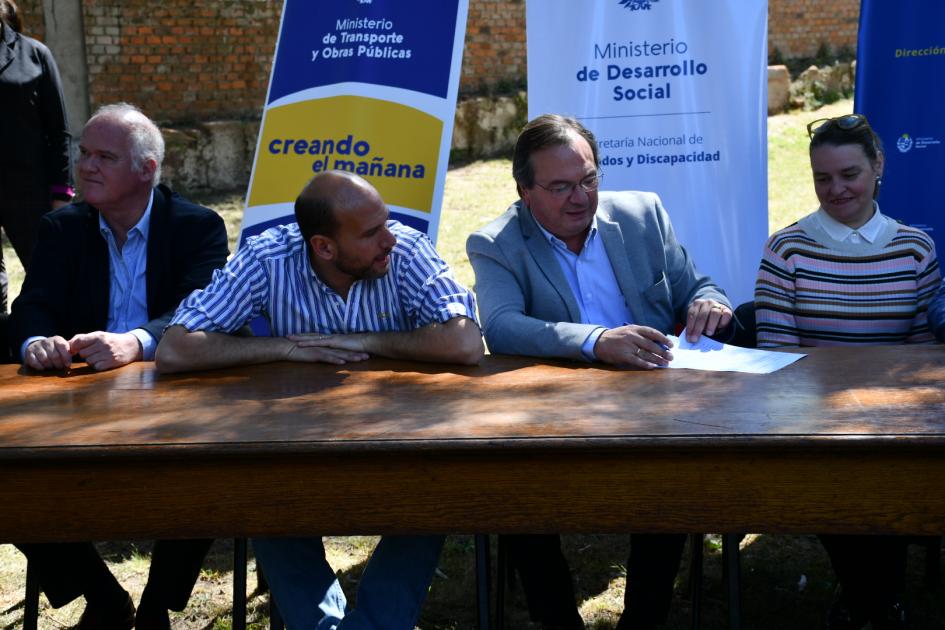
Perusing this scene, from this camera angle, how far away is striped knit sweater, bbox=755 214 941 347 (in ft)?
10.5

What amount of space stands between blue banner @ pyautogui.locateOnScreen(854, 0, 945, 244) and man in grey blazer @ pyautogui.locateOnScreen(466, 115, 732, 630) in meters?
1.43

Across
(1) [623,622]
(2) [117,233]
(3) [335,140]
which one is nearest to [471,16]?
(3) [335,140]

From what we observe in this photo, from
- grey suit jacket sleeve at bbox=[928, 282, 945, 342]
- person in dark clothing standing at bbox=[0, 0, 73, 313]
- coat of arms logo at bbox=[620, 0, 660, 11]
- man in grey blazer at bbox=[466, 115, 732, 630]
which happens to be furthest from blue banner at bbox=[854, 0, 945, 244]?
person in dark clothing standing at bbox=[0, 0, 73, 313]

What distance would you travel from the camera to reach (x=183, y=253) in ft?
11.3

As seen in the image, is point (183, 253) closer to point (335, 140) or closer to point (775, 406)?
point (335, 140)

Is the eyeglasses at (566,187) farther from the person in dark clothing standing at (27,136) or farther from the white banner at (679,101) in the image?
the person in dark clothing standing at (27,136)

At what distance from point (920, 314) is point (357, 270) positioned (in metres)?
1.74

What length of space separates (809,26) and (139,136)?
498 inches

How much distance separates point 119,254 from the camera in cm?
344

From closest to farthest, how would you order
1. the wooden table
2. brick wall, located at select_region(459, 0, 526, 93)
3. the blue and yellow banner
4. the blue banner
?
1. the wooden table
2. the blue banner
3. the blue and yellow banner
4. brick wall, located at select_region(459, 0, 526, 93)

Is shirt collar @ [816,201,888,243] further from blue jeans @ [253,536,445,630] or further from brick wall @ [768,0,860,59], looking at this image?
brick wall @ [768,0,860,59]

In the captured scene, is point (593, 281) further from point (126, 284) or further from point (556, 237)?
point (126, 284)

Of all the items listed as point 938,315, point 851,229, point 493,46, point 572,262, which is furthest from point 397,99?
point 493,46

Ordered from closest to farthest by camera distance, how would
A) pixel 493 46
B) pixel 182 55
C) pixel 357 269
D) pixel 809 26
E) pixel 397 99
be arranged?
pixel 357 269 → pixel 397 99 → pixel 182 55 → pixel 493 46 → pixel 809 26
